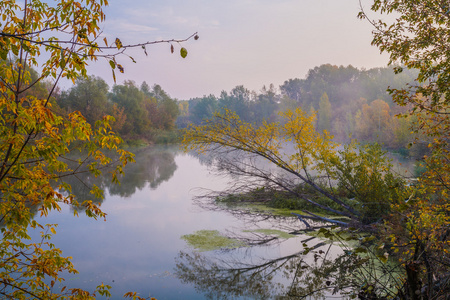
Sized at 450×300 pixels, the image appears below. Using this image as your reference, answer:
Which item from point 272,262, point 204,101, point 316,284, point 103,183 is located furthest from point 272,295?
point 204,101

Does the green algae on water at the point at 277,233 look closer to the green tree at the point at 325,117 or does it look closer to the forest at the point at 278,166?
the forest at the point at 278,166

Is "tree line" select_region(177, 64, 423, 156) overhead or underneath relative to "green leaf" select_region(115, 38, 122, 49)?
overhead

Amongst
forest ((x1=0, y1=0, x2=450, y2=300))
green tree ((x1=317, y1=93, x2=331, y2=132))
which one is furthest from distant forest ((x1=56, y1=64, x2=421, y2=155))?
forest ((x1=0, y1=0, x2=450, y2=300))

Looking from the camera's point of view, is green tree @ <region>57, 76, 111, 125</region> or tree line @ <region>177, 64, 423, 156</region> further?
tree line @ <region>177, 64, 423, 156</region>

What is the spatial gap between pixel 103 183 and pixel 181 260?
9.30 meters

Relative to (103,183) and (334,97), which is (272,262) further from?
(334,97)

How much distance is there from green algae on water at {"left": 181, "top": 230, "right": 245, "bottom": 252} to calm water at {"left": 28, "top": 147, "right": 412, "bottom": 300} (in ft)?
0.69

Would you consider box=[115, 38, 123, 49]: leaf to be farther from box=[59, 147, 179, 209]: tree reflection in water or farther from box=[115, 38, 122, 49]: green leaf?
box=[59, 147, 179, 209]: tree reflection in water

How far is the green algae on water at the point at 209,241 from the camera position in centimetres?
725

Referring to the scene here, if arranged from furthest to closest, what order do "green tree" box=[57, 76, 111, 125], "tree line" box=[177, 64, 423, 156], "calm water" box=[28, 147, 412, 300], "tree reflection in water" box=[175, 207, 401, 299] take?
1. "tree line" box=[177, 64, 423, 156]
2. "green tree" box=[57, 76, 111, 125]
3. "calm water" box=[28, 147, 412, 300]
4. "tree reflection in water" box=[175, 207, 401, 299]

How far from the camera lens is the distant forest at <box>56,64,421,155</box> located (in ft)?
104

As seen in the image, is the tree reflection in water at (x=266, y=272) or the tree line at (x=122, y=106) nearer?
the tree reflection in water at (x=266, y=272)

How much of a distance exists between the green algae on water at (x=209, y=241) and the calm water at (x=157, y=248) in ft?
0.69

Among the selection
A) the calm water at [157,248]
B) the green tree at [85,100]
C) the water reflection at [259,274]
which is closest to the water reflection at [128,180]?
the calm water at [157,248]
